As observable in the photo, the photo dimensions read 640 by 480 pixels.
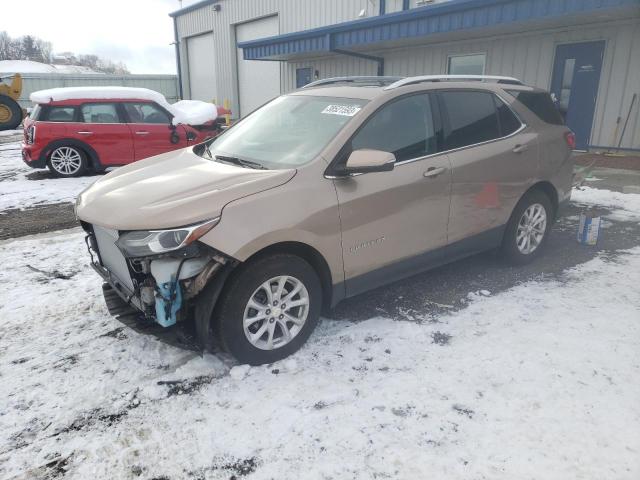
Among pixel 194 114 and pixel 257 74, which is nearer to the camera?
pixel 194 114

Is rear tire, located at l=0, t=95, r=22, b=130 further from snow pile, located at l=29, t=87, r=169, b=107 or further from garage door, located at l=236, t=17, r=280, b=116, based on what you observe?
snow pile, located at l=29, t=87, r=169, b=107

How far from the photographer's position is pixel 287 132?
368 centimetres

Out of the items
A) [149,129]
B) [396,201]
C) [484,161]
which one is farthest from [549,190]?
[149,129]

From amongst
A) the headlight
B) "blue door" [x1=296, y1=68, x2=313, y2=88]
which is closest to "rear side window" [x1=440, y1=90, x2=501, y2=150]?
the headlight

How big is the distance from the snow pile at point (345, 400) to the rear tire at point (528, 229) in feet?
2.64

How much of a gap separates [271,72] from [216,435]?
1975 centimetres

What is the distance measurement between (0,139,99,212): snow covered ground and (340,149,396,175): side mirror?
6.19 metres

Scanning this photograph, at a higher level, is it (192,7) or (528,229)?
(192,7)

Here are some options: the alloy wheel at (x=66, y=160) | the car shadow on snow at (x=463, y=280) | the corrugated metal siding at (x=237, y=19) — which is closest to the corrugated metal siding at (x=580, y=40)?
the corrugated metal siding at (x=237, y=19)

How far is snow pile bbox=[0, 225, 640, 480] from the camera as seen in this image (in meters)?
2.33

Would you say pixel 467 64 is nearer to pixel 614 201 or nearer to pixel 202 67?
pixel 614 201

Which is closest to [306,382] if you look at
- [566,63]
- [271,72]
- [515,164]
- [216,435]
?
[216,435]

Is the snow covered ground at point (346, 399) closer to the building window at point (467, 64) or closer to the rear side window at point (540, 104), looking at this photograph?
the rear side window at point (540, 104)

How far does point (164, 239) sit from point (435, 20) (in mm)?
10165
